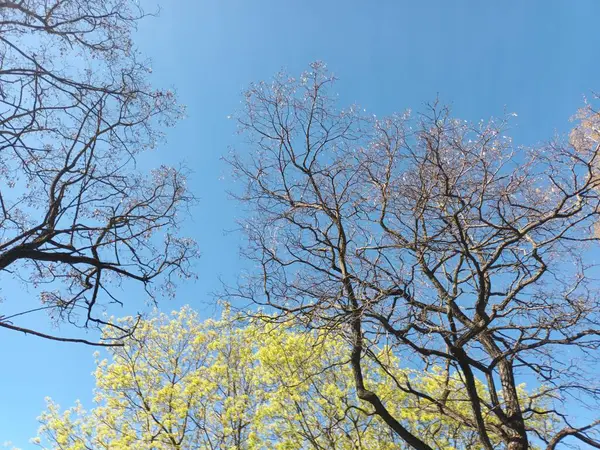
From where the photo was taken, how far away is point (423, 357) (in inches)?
263

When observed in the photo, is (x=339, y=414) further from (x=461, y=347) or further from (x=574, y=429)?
(x=574, y=429)

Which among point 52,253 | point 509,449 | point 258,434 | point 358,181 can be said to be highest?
point 358,181

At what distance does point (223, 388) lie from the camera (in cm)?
1364

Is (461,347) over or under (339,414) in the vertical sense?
under

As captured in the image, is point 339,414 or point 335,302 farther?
point 339,414

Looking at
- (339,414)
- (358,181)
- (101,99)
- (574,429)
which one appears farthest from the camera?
(339,414)

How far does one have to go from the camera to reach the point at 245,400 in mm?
12977

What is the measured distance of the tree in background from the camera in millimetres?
11172

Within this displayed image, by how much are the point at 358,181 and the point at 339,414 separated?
6446 mm

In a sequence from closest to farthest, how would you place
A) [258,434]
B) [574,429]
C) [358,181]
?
[574,429]
[358,181]
[258,434]

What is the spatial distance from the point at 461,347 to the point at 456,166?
2.86 meters

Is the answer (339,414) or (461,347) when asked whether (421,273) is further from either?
(339,414)

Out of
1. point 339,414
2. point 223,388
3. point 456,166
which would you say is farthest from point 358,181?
point 223,388

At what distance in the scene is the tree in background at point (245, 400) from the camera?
11172mm
